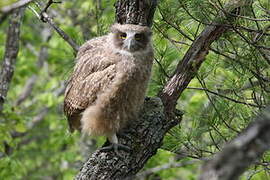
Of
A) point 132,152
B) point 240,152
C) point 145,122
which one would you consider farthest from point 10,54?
point 240,152

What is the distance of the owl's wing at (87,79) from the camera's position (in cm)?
360

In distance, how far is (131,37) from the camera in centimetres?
364

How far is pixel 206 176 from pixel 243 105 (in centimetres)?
281

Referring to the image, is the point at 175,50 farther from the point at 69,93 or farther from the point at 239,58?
the point at 69,93

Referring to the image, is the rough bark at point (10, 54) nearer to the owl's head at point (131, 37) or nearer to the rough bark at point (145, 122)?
the owl's head at point (131, 37)

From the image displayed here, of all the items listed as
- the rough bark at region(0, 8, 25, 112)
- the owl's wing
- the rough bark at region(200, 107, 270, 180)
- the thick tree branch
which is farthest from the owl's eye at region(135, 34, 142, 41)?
the rough bark at region(200, 107, 270, 180)

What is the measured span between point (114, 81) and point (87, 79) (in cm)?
30

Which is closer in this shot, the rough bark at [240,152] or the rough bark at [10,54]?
the rough bark at [240,152]

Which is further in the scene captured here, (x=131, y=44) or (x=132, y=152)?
(x=131, y=44)

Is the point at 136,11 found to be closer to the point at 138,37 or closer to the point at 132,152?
the point at 138,37

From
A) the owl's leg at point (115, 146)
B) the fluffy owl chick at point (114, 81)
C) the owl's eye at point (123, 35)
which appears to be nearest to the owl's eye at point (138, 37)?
the fluffy owl chick at point (114, 81)

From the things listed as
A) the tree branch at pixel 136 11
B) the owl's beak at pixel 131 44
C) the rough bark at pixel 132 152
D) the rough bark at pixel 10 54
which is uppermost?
the tree branch at pixel 136 11

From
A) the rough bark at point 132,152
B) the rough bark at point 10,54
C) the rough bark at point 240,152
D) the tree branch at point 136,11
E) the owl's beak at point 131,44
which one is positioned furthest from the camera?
the rough bark at point 10,54

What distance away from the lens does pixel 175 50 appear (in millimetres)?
4145
